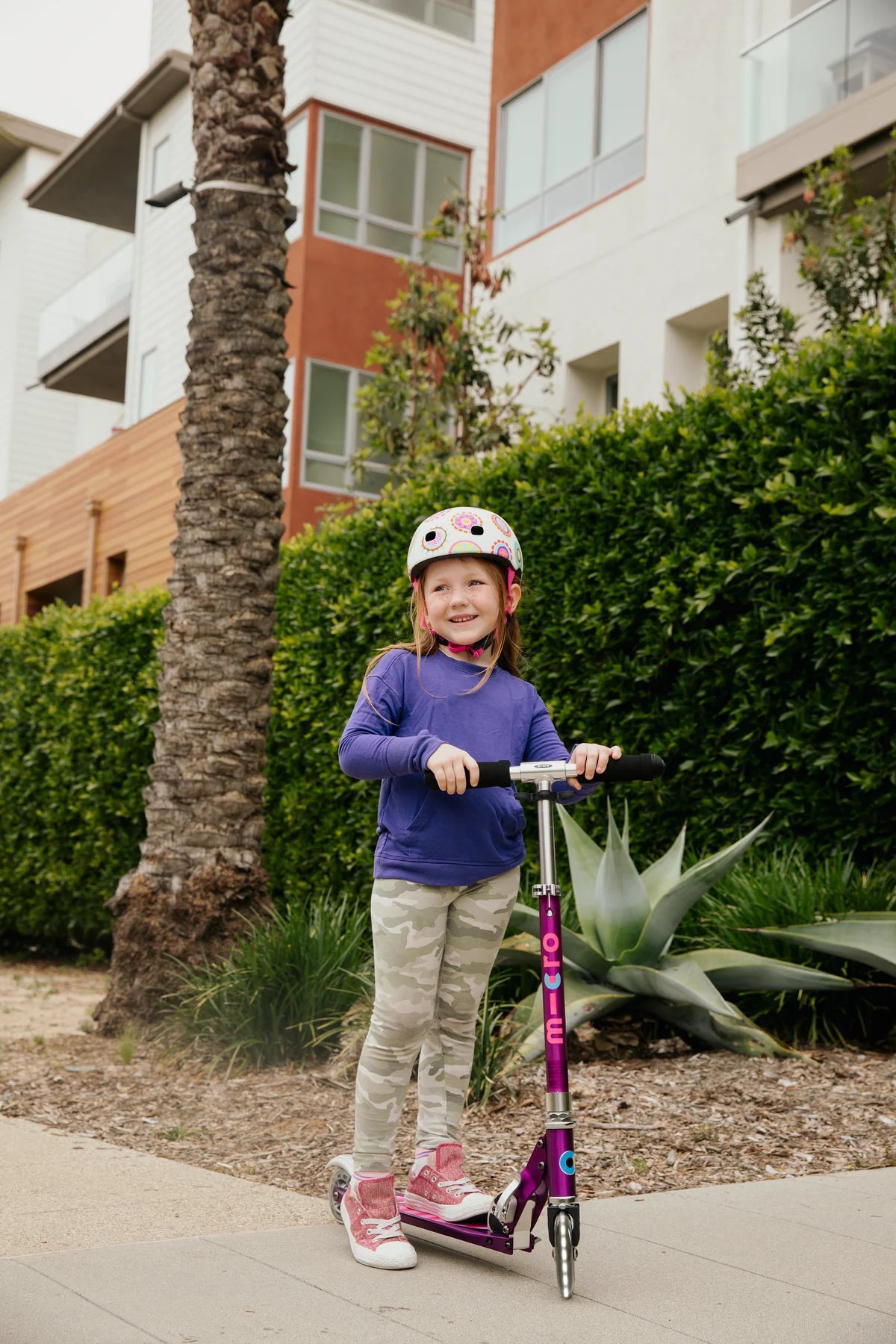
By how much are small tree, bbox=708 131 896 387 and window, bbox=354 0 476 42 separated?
915cm

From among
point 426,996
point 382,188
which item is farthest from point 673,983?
point 382,188

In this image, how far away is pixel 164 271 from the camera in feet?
67.9

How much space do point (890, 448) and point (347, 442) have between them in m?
12.6

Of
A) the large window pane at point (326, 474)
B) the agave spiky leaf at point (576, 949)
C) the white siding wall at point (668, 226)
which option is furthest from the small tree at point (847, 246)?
the large window pane at point (326, 474)

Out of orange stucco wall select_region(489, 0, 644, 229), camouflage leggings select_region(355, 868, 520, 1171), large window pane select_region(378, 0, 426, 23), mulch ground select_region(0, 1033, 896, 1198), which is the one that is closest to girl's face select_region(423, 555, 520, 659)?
camouflage leggings select_region(355, 868, 520, 1171)

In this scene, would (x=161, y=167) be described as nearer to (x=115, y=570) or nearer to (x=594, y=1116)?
(x=115, y=570)

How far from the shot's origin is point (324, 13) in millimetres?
17906

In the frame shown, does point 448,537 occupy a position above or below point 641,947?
above

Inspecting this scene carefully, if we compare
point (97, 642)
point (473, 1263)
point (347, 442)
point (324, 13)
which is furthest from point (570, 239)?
point (473, 1263)

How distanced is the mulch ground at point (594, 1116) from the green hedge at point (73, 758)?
5.34m

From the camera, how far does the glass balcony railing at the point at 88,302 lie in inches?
883

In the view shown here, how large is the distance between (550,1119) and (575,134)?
47.8ft

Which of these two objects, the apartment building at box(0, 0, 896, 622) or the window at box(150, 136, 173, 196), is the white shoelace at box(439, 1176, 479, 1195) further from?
the window at box(150, 136, 173, 196)

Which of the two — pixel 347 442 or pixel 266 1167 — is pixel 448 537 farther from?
pixel 347 442
